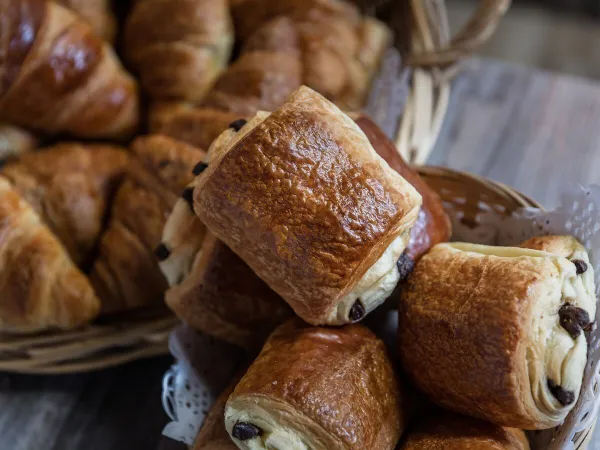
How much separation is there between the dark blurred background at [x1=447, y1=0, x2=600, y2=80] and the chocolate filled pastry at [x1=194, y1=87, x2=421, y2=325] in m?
2.19

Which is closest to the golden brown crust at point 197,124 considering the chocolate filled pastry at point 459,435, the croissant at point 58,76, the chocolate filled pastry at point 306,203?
the croissant at point 58,76

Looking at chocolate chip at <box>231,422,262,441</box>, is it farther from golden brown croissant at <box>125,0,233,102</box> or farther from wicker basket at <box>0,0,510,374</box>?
golden brown croissant at <box>125,0,233,102</box>

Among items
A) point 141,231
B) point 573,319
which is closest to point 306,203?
point 573,319

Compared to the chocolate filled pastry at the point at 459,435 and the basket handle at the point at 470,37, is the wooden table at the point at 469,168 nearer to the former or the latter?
the basket handle at the point at 470,37

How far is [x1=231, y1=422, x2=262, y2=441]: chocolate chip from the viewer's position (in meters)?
0.66

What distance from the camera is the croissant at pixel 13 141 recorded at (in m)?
1.23

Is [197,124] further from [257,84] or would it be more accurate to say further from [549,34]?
[549,34]

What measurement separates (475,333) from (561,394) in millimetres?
117

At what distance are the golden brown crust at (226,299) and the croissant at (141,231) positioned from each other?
0.20 meters

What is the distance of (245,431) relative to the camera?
2.15 ft

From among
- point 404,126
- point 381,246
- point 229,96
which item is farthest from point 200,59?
point 381,246

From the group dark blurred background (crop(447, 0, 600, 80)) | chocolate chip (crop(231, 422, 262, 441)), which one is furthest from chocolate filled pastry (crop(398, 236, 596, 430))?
dark blurred background (crop(447, 0, 600, 80))

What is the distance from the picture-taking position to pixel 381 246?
71cm

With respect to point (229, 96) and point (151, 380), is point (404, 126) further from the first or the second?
point (151, 380)
